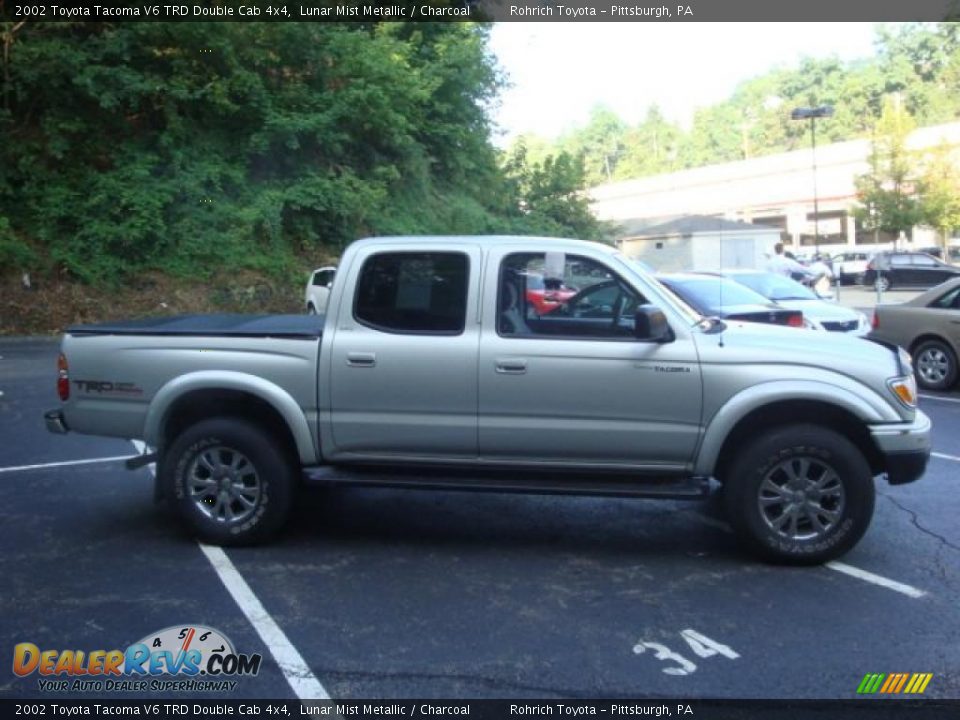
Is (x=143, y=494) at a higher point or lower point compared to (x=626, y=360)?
lower

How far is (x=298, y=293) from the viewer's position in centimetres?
2412

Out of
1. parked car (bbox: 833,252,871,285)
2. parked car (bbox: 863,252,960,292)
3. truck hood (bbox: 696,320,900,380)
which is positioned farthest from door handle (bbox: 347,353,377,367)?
parked car (bbox: 833,252,871,285)

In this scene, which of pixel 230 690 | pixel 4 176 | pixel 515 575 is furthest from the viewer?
pixel 4 176

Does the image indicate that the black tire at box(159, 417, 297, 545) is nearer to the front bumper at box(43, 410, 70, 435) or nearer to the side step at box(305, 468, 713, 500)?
the side step at box(305, 468, 713, 500)

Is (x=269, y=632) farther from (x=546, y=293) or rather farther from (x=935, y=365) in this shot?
(x=935, y=365)

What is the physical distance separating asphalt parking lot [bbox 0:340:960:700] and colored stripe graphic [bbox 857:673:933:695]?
0.13 feet

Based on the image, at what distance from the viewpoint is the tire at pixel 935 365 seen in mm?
11688

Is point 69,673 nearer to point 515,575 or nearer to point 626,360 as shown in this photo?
point 515,575

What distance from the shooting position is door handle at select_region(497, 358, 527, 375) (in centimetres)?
544

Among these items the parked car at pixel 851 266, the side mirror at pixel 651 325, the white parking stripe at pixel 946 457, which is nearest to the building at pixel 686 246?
the white parking stripe at pixel 946 457

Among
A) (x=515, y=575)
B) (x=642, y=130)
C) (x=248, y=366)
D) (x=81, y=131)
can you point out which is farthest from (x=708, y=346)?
(x=642, y=130)

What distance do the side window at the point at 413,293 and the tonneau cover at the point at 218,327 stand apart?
388 mm

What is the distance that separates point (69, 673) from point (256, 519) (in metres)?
1.74

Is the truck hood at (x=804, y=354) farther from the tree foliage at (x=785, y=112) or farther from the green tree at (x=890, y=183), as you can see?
the green tree at (x=890, y=183)
